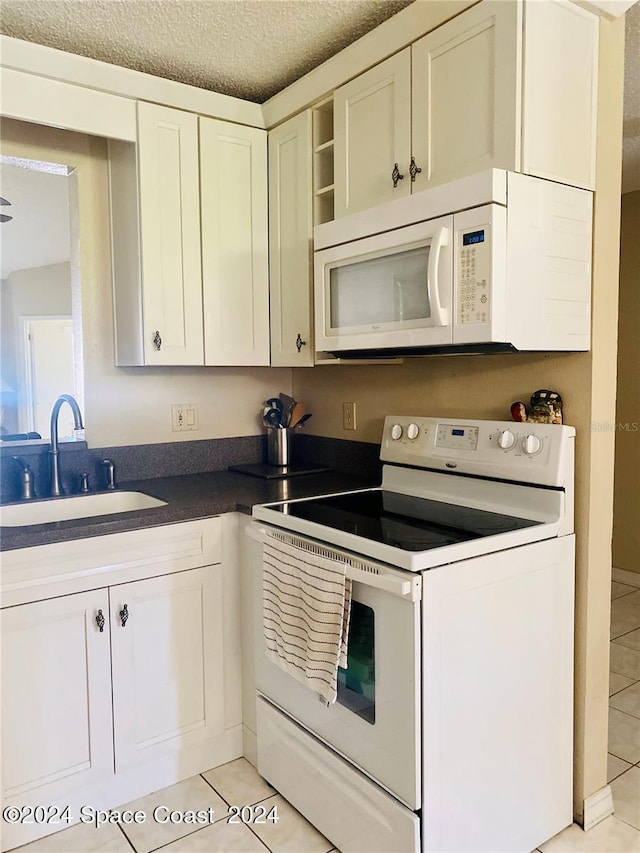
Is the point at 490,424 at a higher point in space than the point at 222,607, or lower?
higher

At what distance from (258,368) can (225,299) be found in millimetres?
512

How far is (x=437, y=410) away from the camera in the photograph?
7.27ft

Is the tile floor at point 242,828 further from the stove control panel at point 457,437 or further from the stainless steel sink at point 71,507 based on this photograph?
the stove control panel at point 457,437

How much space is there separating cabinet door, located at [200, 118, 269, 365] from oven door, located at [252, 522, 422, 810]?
3.17 ft

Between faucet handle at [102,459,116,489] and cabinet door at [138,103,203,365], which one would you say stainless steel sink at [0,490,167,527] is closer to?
faucet handle at [102,459,116,489]

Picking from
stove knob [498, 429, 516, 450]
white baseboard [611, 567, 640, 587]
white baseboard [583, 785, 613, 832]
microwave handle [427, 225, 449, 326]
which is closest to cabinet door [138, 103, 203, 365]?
microwave handle [427, 225, 449, 326]

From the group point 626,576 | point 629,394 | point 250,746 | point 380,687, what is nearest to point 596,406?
point 380,687

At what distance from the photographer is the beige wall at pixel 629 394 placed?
3.67 meters

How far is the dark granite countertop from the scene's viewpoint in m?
1.75

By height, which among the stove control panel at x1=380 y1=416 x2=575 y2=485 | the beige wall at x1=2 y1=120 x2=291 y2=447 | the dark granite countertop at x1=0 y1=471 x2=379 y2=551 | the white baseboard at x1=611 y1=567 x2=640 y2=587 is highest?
the beige wall at x1=2 y1=120 x2=291 y2=447

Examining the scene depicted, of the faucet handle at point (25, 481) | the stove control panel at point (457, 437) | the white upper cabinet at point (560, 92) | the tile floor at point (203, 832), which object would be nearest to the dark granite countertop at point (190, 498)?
the faucet handle at point (25, 481)

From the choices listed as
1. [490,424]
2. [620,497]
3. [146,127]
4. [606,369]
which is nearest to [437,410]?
[490,424]

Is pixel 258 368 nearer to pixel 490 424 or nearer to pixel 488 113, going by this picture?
pixel 490 424

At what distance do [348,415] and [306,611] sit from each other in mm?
1100
